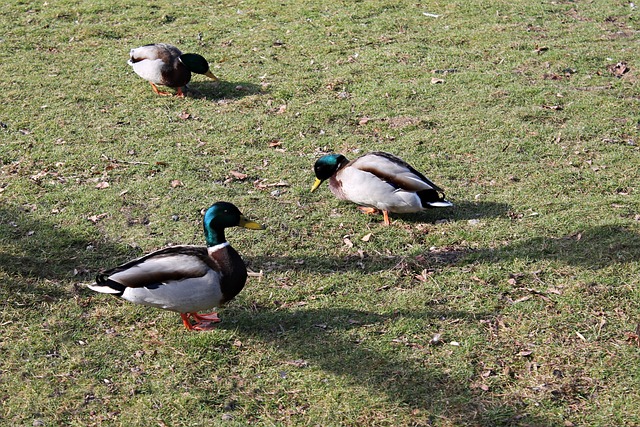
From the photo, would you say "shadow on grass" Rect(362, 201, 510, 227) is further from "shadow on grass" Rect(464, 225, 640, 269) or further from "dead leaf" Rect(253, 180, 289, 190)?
"dead leaf" Rect(253, 180, 289, 190)

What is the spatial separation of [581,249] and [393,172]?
1.51m

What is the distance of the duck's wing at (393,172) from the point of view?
5773mm

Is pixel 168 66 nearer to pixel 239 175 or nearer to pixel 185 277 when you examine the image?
pixel 239 175

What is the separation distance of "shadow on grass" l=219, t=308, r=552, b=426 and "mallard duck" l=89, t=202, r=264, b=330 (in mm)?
387

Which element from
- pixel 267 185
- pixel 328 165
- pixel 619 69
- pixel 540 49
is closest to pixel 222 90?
pixel 267 185

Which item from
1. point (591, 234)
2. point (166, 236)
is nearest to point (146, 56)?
point (166, 236)

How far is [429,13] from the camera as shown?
35.8ft

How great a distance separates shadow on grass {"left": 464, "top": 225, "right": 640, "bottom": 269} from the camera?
5.34 meters

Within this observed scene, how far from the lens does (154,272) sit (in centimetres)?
444

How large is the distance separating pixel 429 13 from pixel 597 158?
477 cm

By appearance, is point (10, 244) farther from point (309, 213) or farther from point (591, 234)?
point (591, 234)

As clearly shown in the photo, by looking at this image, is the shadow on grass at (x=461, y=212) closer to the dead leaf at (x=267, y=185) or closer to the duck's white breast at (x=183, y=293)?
the dead leaf at (x=267, y=185)

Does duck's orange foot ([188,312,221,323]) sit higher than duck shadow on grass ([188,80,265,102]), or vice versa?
duck shadow on grass ([188,80,265,102])

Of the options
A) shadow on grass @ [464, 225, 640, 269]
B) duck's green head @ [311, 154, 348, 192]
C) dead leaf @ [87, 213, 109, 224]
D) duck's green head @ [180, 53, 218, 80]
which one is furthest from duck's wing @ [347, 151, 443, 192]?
duck's green head @ [180, 53, 218, 80]
